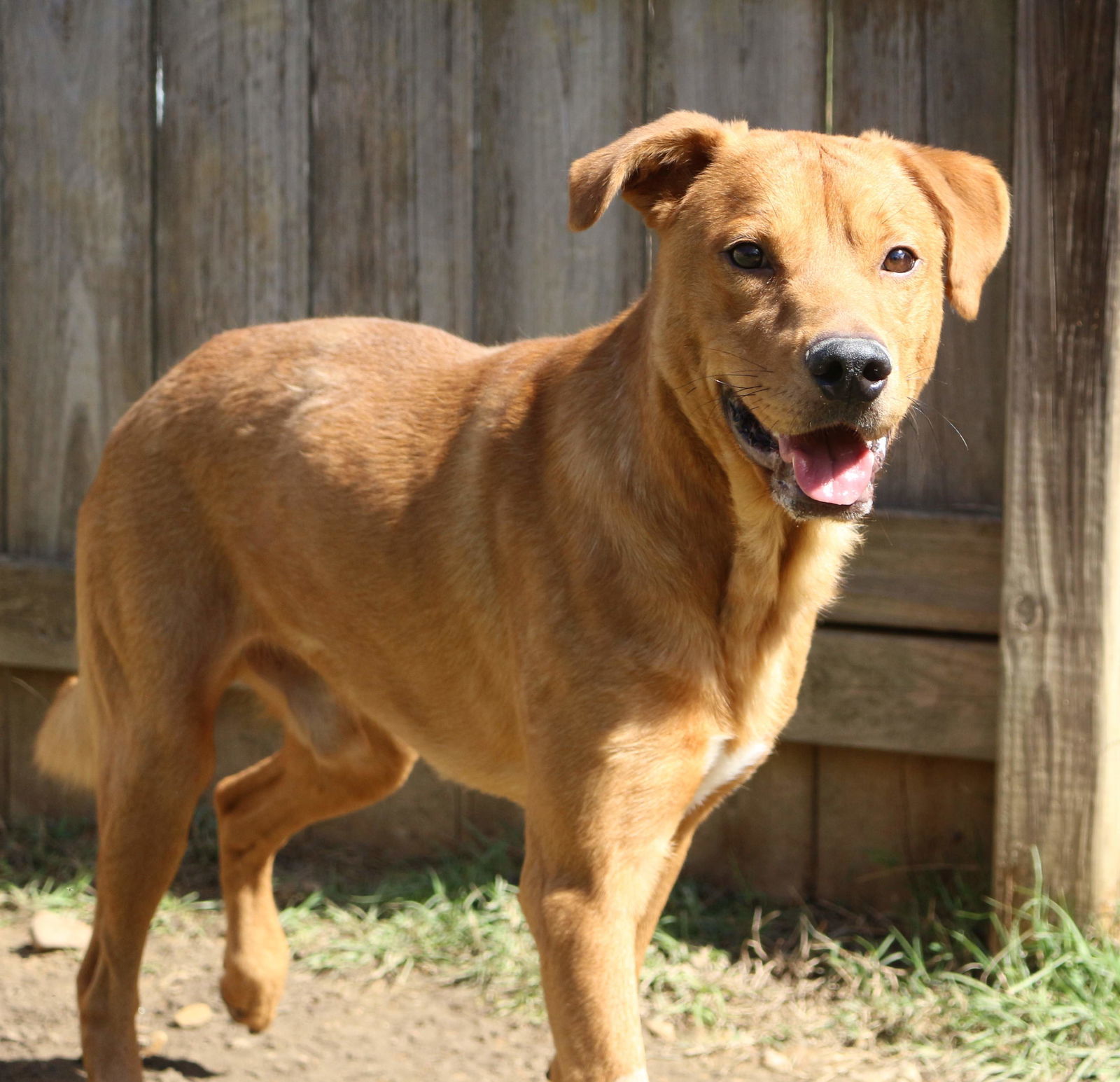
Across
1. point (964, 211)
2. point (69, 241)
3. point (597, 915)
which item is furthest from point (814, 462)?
point (69, 241)

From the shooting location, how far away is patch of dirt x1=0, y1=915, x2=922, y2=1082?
3504mm

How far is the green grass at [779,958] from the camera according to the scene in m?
3.44

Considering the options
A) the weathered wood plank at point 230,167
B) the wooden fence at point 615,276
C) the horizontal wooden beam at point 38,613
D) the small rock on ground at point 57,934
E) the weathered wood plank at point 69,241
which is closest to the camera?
the wooden fence at point 615,276

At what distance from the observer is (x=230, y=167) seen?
4.33m

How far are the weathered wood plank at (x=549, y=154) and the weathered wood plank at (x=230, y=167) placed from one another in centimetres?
57

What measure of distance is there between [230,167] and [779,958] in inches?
108

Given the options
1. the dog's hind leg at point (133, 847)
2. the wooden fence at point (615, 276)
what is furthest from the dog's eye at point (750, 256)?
the dog's hind leg at point (133, 847)

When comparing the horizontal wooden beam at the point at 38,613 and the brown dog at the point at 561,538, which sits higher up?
the brown dog at the point at 561,538

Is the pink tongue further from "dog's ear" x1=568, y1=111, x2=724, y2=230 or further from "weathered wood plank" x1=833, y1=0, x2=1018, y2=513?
"weathered wood plank" x1=833, y1=0, x2=1018, y2=513

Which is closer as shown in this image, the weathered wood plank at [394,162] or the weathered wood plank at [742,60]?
the weathered wood plank at [742,60]

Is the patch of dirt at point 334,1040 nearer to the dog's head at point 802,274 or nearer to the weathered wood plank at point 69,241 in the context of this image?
the weathered wood plank at point 69,241

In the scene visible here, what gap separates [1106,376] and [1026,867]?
4.02 feet

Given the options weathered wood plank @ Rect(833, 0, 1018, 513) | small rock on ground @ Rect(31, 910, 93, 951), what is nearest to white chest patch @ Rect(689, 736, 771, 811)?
weathered wood plank @ Rect(833, 0, 1018, 513)

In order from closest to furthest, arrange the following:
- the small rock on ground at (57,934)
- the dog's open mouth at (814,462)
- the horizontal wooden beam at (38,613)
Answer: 1. the dog's open mouth at (814,462)
2. the small rock on ground at (57,934)
3. the horizontal wooden beam at (38,613)
